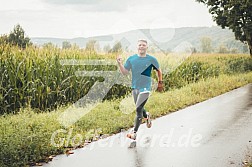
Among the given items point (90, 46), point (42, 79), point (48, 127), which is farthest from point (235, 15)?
point (48, 127)

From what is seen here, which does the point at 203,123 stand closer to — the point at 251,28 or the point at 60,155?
the point at 60,155

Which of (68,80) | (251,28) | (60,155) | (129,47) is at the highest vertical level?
(251,28)

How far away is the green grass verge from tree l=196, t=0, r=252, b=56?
20266 mm

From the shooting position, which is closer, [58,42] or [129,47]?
[58,42]

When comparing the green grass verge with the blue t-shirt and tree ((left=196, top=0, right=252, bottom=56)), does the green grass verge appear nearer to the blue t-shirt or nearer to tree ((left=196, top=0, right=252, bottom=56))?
the blue t-shirt

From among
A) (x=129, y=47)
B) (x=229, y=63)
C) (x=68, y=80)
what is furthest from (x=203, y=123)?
(x=229, y=63)

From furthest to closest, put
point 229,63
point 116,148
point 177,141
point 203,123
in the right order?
point 229,63 < point 203,123 < point 177,141 < point 116,148

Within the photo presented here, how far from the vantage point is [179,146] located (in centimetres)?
716

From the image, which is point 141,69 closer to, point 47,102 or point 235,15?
point 47,102

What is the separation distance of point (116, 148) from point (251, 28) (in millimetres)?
27096

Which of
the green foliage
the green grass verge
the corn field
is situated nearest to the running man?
the green grass verge

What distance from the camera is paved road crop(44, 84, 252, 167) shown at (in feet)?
19.9

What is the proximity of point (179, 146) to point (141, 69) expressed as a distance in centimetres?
162

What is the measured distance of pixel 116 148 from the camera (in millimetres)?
6910
